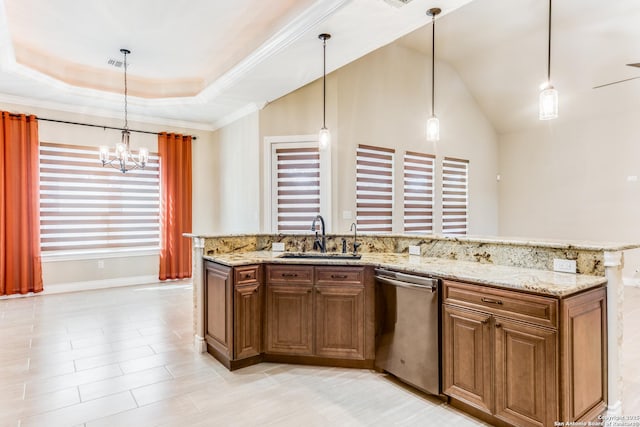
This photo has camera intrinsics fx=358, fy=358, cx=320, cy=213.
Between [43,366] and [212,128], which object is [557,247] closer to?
[43,366]

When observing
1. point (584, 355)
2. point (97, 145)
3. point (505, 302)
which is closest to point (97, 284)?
point (97, 145)

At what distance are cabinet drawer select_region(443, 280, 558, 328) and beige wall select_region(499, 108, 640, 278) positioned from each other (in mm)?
5573

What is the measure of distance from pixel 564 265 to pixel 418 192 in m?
4.08

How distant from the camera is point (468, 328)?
2.31 m

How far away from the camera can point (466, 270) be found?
2.51 m

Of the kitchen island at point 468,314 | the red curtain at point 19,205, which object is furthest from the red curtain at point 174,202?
the kitchen island at point 468,314

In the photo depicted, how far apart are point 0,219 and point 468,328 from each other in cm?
611

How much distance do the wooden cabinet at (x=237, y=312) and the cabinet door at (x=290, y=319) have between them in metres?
0.10

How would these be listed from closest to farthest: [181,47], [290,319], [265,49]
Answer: [290,319], [265,49], [181,47]

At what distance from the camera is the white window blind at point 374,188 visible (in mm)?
5504

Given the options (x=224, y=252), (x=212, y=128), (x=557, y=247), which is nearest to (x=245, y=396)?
(x=224, y=252)

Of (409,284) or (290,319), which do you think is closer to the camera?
(409,284)

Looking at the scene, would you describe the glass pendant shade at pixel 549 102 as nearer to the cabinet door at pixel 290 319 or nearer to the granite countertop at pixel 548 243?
the granite countertop at pixel 548 243

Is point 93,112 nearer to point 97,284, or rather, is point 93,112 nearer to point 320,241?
point 97,284
